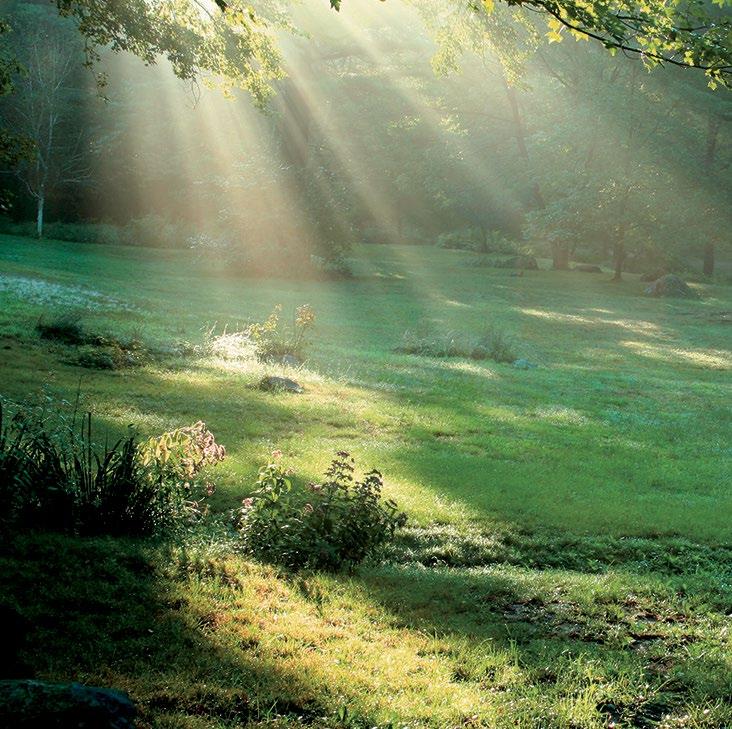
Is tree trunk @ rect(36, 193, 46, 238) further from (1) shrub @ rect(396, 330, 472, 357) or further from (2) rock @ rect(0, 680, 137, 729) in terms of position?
(2) rock @ rect(0, 680, 137, 729)

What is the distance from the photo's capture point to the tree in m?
40.0

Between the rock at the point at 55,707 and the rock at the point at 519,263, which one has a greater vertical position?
the rock at the point at 519,263

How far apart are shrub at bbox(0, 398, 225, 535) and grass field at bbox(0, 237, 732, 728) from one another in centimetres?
40

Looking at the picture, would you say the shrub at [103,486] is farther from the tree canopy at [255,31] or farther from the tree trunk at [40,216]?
the tree trunk at [40,216]

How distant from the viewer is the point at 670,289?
Answer: 41625 mm

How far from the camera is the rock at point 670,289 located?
136ft

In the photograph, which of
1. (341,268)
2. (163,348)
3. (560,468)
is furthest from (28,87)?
(560,468)

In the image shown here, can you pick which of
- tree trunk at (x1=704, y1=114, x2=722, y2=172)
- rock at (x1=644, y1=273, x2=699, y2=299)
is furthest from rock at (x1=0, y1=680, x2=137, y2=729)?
tree trunk at (x1=704, y1=114, x2=722, y2=172)

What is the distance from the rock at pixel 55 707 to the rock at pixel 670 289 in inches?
1631

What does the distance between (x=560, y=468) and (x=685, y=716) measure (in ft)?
22.8

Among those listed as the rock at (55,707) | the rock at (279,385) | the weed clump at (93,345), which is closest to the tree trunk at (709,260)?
the rock at (279,385)

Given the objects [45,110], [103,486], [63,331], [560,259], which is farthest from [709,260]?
[103,486]

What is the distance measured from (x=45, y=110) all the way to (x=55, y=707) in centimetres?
4313

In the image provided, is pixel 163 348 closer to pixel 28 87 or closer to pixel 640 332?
pixel 640 332
